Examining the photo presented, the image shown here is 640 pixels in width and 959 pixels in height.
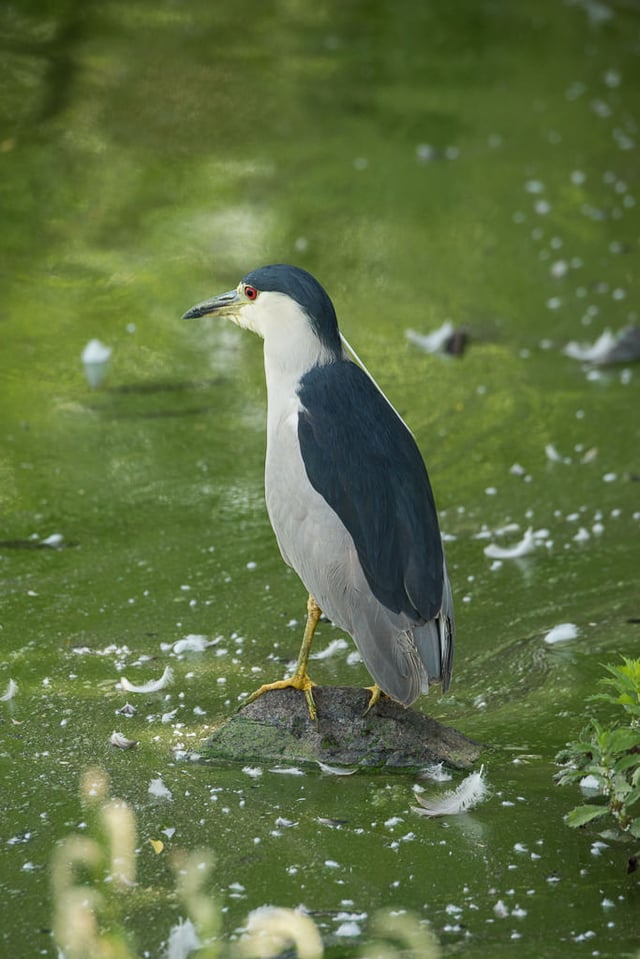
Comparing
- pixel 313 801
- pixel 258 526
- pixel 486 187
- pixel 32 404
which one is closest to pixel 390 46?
pixel 486 187

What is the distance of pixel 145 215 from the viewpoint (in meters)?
5.94

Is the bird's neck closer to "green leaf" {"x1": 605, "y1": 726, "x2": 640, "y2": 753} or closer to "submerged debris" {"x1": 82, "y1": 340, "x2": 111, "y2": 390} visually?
"green leaf" {"x1": 605, "y1": 726, "x2": 640, "y2": 753}

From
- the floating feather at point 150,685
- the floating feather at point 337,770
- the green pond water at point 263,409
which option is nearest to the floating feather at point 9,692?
the green pond water at point 263,409

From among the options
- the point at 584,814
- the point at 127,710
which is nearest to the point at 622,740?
the point at 584,814

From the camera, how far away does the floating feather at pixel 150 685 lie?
10.6ft

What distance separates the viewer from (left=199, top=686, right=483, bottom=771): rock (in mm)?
2912

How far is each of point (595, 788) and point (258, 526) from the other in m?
1.56

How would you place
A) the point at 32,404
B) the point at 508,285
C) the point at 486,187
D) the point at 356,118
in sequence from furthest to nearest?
the point at 356,118
the point at 486,187
the point at 508,285
the point at 32,404

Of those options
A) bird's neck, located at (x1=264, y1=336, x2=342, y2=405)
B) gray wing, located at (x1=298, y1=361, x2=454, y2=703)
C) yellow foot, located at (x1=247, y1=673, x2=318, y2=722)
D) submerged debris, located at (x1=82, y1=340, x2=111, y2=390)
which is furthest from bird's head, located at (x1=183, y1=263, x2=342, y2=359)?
submerged debris, located at (x1=82, y1=340, x2=111, y2=390)

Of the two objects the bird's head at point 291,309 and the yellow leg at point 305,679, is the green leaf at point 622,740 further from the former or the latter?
the bird's head at point 291,309

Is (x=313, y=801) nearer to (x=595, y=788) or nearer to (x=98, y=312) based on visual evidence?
(x=595, y=788)

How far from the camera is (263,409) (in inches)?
188

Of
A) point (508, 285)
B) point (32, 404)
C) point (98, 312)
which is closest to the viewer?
point (32, 404)

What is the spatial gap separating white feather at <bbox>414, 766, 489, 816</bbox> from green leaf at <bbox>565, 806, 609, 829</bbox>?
29cm
